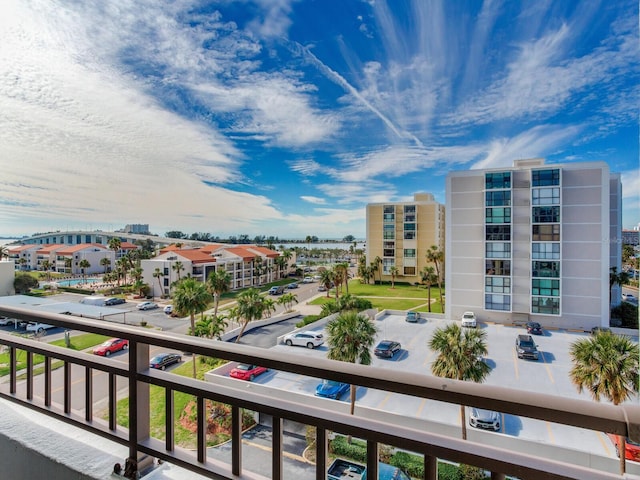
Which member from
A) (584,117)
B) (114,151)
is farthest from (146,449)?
(584,117)

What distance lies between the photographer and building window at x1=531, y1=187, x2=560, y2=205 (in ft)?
43.5

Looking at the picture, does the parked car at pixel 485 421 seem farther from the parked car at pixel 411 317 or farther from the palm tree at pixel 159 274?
the palm tree at pixel 159 274

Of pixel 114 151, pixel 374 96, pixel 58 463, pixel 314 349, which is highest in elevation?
pixel 374 96

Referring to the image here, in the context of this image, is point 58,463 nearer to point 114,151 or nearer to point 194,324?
point 114,151

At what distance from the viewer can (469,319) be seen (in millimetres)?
13484

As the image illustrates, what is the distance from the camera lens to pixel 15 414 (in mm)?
1284

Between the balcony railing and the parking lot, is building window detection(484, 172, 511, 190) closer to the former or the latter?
the parking lot

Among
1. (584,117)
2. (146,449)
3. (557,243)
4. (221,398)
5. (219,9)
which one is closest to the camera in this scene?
(221,398)

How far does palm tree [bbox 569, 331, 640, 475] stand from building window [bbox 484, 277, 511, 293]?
849 centimetres

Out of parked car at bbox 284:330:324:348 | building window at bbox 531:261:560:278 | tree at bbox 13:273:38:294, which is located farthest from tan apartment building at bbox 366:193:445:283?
tree at bbox 13:273:38:294

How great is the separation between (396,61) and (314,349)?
782cm

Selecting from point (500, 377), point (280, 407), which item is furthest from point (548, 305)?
point (280, 407)

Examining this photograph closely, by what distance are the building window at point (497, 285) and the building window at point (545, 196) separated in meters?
3.39

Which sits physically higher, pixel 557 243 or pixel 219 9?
pixel 219 9
